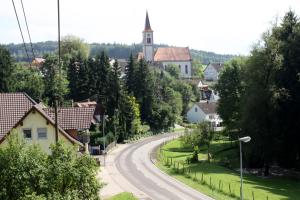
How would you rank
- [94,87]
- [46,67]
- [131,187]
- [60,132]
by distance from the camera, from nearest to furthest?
[60,132] → [131,187] → [94,87] → [46,67]

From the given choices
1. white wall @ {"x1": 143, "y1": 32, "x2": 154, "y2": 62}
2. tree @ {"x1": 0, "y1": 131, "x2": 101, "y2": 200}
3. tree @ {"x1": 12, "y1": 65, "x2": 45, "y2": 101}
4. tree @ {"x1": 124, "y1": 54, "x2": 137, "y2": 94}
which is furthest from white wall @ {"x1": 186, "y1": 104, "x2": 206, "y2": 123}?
tree @ {"x1": 0, "y1": 131, "x2": 101, "y2": 200}

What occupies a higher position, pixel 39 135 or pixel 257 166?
pixel 39 135

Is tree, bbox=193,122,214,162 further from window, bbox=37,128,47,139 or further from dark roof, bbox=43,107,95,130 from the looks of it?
window, bbox=37,128,47,139

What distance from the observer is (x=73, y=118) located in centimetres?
4806

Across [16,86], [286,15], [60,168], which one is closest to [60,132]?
[60,168]

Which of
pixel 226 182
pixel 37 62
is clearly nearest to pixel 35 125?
pixel 226 182

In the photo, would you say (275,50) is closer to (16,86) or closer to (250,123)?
(250,123)

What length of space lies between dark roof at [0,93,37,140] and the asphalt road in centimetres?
1296

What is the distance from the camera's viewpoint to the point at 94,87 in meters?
102

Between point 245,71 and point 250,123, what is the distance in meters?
8.09

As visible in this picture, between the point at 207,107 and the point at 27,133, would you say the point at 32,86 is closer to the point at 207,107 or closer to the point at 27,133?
the point at 207,107

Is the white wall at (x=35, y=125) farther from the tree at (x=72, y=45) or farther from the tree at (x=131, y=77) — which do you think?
the tree at (x=72, y=45)

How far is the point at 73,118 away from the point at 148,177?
1155cm

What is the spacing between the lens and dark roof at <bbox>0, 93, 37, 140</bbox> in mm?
39219
